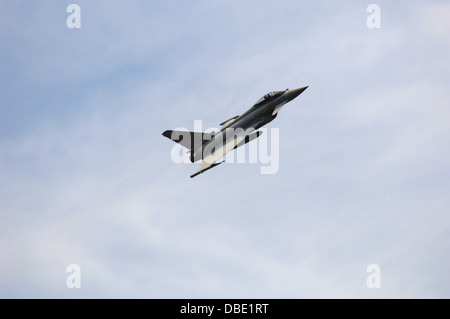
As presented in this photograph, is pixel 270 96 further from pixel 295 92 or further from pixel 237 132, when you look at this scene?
pixel 237 132

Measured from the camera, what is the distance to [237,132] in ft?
251

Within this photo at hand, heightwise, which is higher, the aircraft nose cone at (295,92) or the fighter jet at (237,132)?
the aircraft nose cone at (295,92)

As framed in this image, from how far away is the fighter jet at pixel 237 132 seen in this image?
7569 centimetres

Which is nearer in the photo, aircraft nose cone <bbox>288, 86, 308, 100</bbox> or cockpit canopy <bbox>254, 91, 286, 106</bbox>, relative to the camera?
aircraft nose cone <bbox>288, 86, 308, 100</bbox>

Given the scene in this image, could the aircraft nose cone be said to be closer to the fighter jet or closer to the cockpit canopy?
the fighter jet

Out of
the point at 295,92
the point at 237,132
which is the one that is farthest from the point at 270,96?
the point at 237,132

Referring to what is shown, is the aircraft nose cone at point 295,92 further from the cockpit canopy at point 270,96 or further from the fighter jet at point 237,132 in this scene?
the cockpit canopy at point 270,96

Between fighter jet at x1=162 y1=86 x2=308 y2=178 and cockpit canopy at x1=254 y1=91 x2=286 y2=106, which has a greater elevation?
cockpit canopy at x1=254 y1=91 x2=286 y2=106

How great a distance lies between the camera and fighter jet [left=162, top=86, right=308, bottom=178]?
75688 millimetres

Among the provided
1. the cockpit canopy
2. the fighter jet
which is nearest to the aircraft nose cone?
the fighter jet

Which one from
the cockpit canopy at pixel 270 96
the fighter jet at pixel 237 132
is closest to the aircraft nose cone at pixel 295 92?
the fighter jet at pixel 237 132
